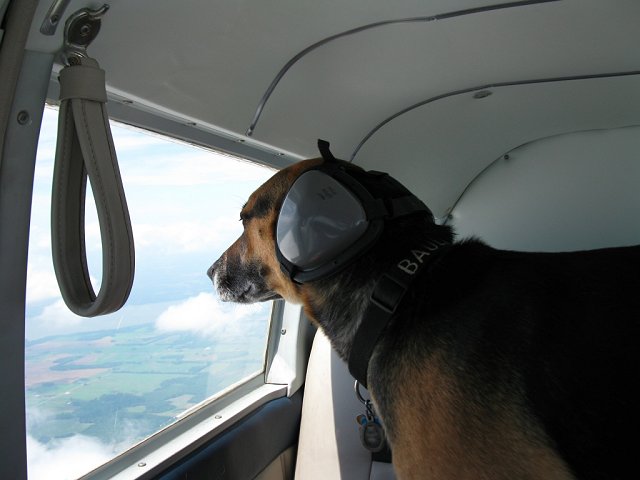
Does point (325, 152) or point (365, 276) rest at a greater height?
point (325, 152)

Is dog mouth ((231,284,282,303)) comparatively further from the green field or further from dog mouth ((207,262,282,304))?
the green field

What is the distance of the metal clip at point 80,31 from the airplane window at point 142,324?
0.40 meters

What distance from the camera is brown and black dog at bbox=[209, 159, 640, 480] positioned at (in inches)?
54.8

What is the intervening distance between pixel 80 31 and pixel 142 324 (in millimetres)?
1497

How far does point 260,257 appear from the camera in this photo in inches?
89.8

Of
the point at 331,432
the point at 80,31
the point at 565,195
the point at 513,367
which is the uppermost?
the point at 80,31

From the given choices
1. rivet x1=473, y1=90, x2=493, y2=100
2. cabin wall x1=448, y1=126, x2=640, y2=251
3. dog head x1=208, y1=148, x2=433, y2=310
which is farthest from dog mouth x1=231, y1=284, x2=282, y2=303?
rivet x1=473, y1=90, x2=493, y2=100

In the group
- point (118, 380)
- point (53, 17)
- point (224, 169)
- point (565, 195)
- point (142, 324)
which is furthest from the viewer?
point (565, 195)

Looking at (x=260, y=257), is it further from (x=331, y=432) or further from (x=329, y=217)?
(x=331, y=432)

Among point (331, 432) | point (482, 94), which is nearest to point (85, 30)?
point (482, 94)

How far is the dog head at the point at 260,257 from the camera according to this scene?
2.16m

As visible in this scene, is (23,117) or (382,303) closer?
(23,117)

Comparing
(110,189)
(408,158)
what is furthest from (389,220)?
(408,158)

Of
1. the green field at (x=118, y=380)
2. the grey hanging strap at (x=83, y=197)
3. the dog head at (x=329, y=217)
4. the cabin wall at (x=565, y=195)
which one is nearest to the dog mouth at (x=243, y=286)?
the dog head at (x=329, y=217)
